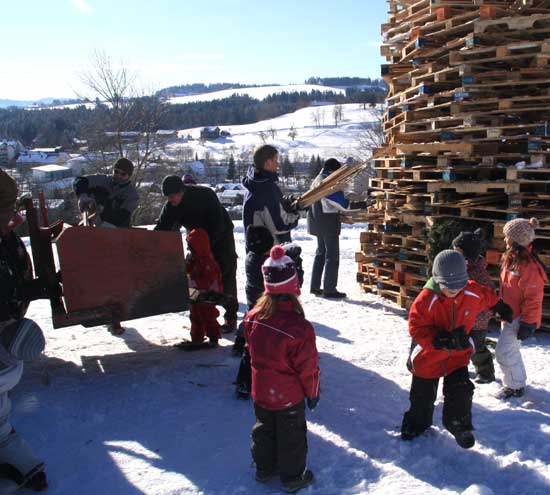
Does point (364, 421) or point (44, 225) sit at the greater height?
point (44, 225)

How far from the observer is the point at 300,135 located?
153625 millimetres

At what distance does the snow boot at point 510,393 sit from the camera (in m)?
4.39

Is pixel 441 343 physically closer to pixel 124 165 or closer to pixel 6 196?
pixel 6 196

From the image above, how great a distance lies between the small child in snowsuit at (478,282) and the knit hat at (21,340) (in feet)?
10.3

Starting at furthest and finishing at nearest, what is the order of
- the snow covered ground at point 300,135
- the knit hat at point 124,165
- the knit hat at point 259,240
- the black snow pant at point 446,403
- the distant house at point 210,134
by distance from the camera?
the distant house at point 210,134
the snow covered ground at point 300,135
the knit hat at point 124,165
the knit hat at point 259,240
the black snow pant at point 446,403

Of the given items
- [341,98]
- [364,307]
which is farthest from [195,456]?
[341,98]

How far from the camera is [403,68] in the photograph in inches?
310

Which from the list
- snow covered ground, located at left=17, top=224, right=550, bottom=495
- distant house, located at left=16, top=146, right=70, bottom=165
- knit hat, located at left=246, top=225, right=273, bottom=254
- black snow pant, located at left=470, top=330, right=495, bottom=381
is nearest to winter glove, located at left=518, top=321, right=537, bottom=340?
black snow pant, located at left=470, top=330, right=495, bottom=381

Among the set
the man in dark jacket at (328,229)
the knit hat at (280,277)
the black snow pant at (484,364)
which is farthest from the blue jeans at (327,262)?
the knit hat at (280,277)

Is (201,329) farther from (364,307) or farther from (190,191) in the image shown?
(364,307)

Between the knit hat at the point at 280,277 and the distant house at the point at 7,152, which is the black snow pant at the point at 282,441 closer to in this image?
the knit hat at the point at 280,277

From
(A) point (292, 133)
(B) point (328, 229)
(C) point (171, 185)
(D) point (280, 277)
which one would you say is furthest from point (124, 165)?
(A) point (292, 133)

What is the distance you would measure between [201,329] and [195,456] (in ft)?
6.53

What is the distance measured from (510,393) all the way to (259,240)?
246 cm
